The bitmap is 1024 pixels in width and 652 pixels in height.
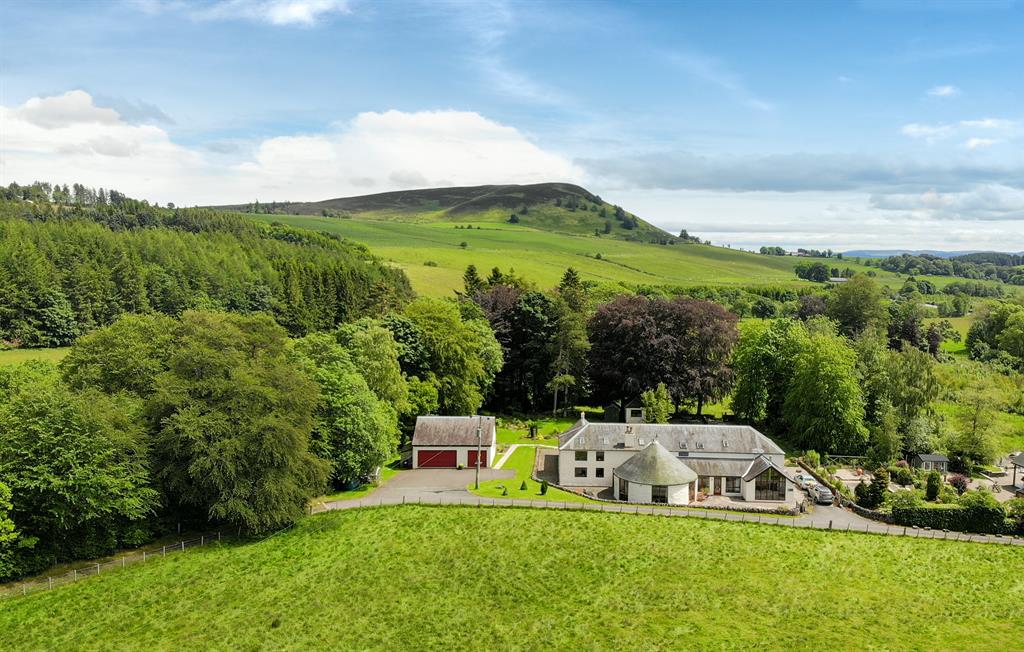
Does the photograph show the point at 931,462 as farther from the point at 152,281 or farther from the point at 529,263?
the point at 529,263

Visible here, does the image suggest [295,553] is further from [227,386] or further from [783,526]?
[783,526]

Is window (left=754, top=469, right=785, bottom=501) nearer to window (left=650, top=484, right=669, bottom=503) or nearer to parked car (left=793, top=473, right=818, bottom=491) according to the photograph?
parked car (left=793, top=473, right=818, bottom=491)

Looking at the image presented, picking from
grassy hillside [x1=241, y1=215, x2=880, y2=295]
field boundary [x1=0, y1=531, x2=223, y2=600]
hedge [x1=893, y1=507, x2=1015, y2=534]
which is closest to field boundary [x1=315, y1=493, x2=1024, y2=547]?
hedge [x1=893, y1=507, x2=1015, y2=534]

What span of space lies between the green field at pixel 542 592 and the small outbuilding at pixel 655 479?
10.9 feet

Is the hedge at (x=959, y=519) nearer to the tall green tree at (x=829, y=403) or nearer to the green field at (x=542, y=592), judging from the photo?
the green field at (x=542, y=592)

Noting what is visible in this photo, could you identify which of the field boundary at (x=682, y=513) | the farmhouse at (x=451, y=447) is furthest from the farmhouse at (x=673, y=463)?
the farmhouse at (x=451, y=447)

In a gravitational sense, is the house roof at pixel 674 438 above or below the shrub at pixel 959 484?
above

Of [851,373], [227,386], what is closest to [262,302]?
[227,386]

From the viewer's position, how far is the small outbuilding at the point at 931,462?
50.4m

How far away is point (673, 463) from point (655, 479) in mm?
2056

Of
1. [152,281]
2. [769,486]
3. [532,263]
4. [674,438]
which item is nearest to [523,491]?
[674,438]

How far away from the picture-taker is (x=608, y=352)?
65062 mm

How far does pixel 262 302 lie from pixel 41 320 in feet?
93.0

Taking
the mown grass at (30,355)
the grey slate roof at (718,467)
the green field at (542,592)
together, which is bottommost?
the green field at (542,592)
